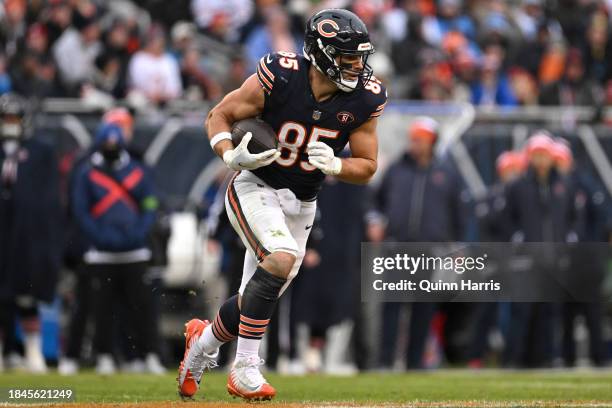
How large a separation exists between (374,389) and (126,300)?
146 inches

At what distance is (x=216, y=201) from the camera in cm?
1262

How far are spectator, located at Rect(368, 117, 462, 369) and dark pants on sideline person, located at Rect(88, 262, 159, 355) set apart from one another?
2.29 meters

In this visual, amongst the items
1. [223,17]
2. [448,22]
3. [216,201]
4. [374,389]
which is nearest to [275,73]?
[374,389]

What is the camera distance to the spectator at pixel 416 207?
13.2m

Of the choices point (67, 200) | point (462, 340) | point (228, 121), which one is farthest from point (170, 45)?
point (228, 121)

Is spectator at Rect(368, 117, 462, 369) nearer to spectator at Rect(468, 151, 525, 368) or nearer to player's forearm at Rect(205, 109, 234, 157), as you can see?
spectator at Rect(468, 151, 525, 368)

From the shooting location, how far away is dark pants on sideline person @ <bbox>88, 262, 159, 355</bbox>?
40.9ft

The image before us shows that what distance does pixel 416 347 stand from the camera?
13.0m

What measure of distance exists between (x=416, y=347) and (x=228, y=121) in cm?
557

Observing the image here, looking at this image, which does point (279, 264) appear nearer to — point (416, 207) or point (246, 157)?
point (246, 157)

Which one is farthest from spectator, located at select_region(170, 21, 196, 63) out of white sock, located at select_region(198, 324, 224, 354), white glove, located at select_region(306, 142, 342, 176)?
white glove, located at select_region(306, 142, 342, 176)

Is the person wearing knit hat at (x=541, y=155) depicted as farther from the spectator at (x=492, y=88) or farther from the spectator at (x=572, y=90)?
the spectator at (x=492, y=88)

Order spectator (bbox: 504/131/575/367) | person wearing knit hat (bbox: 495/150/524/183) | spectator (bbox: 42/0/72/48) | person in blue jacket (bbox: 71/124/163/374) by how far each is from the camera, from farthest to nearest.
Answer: spectator (bbox: 42/0/72/48), person wearing knit hat (bbox: 495/150/524/183), spectator (bbox: 504/131/575/367), person in blue jacket (bbox: 71/124/163/374)

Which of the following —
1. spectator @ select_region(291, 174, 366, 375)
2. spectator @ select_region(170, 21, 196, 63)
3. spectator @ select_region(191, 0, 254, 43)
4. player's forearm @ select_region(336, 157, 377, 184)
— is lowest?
spectator @ select_region(291, 174, 366, 375)
